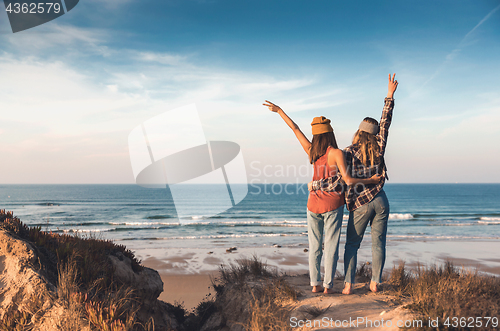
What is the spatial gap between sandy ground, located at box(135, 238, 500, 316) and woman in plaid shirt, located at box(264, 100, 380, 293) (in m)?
4.37

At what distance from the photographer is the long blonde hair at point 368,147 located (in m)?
3.58

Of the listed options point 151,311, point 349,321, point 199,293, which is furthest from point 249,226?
point 349,321

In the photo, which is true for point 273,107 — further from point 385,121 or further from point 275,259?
point 275,259

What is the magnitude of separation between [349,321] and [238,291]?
81.0 inches

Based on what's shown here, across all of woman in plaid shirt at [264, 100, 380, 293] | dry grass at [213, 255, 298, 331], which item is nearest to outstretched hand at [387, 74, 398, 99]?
woman in plaid shirt at [264, 100, 380, 293]

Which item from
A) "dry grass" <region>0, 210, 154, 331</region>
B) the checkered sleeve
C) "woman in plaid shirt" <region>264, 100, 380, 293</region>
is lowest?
"dry grass" <region>0, 210, 154, 331</region>

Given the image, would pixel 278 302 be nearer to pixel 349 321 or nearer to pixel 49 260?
pixel 349 321

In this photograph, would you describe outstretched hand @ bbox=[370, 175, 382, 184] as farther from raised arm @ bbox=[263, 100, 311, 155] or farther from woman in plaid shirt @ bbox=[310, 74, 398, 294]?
raised arm @ bbox=[263, 100, 311, 155]

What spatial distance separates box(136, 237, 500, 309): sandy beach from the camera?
8644mm

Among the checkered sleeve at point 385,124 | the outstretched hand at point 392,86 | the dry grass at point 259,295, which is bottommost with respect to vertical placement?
the dry grass at point 259,295

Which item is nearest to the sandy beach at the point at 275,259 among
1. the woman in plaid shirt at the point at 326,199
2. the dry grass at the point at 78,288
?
the dry grass at the point at 78,288

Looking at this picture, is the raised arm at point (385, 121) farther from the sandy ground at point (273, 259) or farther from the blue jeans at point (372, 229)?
the sandy ground at point (273, 259)

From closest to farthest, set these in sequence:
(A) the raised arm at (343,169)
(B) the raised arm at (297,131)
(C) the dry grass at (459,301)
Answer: (C) the dry grass at (459,301)
(A) the raised arm at (343,169)
(B) the raised arm at (297,131)

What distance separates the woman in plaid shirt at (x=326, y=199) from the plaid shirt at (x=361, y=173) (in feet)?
0.25
